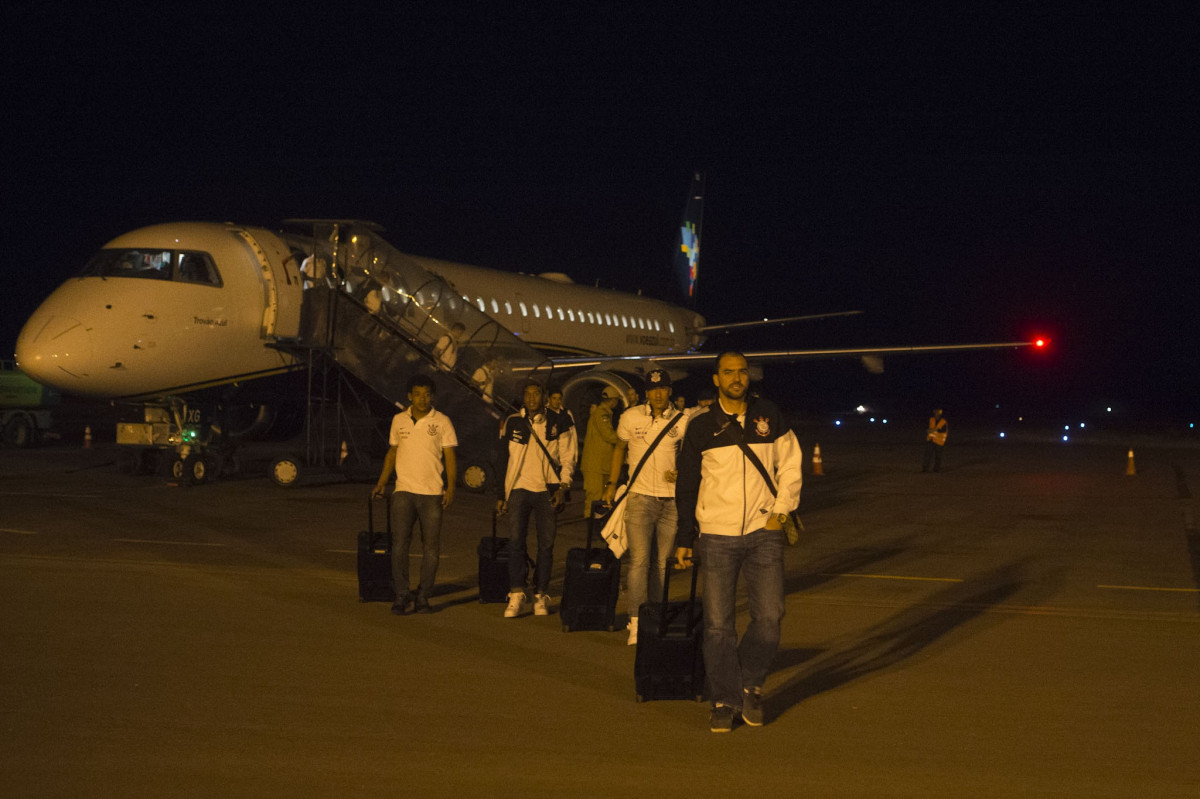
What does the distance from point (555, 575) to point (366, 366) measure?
8893 mm

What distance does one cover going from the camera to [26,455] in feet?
88.6

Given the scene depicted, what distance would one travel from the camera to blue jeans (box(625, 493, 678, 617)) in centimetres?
834

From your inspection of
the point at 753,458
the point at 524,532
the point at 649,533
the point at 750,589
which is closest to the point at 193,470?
the point at 524,532

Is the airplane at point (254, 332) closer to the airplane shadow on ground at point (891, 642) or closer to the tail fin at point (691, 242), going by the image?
the airplane shadow on ground at point (891, 642)

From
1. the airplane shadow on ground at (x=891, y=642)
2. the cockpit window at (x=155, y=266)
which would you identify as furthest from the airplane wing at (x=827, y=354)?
the airplane shadow on ground at (x=891, y=642)

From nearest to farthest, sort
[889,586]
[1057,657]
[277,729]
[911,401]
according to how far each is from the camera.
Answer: [277,729]
[1057,657]
[889,586]
[911,401]

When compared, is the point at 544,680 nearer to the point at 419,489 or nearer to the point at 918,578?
the point at 419,489

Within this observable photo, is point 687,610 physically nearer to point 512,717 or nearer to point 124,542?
point 512,717

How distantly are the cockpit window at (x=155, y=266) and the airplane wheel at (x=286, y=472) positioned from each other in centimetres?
285

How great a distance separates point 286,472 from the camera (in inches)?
750

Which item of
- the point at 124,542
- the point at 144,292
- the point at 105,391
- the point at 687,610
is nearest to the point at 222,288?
the point at 144,292

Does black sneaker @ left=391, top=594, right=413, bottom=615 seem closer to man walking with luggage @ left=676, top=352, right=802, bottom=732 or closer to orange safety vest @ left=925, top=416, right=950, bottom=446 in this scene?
man walking with luggage @ left=676, top=352, right=802, bottom=732

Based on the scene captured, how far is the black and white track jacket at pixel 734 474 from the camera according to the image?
625 cm

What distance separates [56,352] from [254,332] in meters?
2.90
